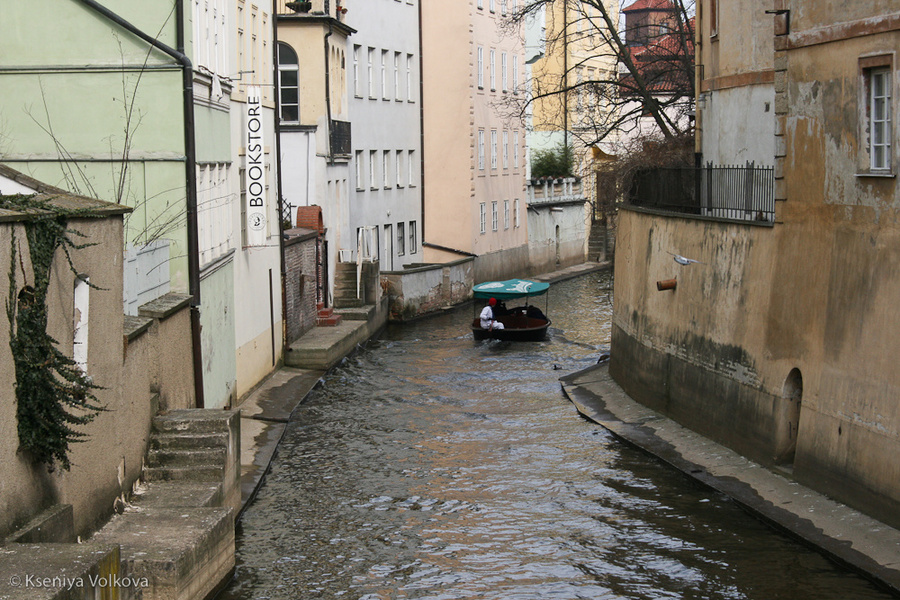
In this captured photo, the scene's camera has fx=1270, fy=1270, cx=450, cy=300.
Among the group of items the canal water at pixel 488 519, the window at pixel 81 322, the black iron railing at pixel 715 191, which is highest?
the black iron railing at pixel 715 191

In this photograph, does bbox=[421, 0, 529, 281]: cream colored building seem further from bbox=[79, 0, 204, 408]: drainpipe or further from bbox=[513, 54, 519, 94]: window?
bbox=[79, 0, 204, 408]: drainpipe

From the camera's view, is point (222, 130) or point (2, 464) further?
point (222, 130)

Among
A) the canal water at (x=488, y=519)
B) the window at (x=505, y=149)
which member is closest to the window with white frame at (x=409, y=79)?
the window at (x=505, y=149)

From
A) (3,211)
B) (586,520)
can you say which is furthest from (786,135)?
(3,211)

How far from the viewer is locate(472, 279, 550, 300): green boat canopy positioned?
3816cm

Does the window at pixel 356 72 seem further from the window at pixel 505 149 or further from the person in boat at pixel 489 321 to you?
the window at pixel 505 149

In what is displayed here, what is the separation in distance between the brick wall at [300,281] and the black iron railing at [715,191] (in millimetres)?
8658

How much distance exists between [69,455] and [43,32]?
8.80 meters

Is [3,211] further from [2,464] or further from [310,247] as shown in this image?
[310,247]

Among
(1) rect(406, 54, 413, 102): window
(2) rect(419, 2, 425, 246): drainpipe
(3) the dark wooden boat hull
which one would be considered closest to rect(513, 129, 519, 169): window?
(2) rect(419, 2, 425, 246): drainpipe

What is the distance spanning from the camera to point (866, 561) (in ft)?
43.2

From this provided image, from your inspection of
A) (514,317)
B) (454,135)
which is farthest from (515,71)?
(514,317)

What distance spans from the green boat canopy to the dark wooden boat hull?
114 cm

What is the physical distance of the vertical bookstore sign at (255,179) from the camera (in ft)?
78.2
